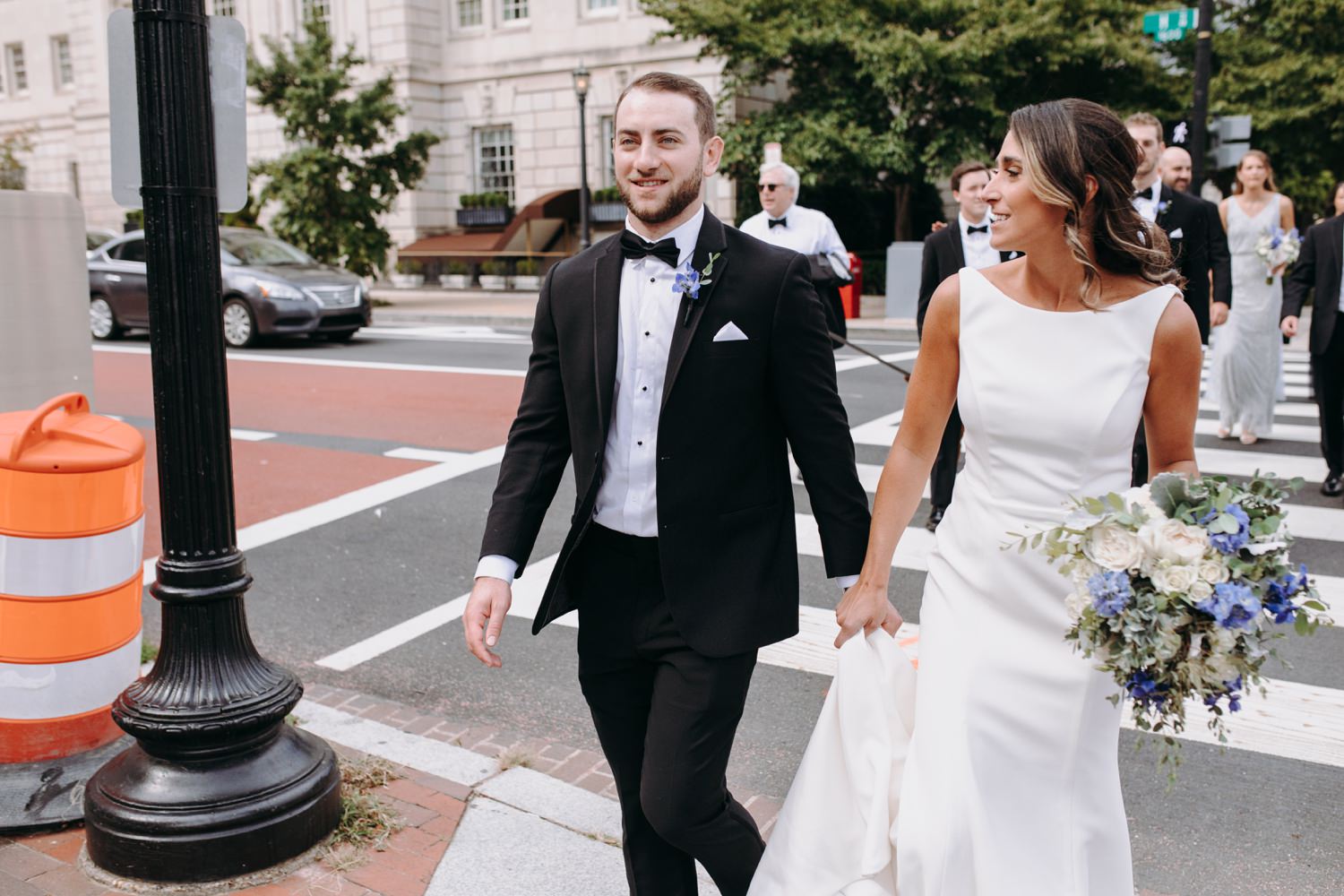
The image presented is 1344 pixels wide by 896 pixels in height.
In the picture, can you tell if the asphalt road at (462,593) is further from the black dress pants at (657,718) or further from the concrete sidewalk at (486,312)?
the concrete sidewalk at (486,312)

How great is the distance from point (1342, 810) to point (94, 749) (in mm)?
4097

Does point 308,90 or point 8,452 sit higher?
point 308,90

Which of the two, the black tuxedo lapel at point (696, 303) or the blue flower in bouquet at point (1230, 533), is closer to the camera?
the blue flower in bouquet at point (1230, 533)

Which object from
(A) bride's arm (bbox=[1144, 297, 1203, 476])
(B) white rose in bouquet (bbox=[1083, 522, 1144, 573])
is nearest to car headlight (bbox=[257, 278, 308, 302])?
(A) bride's arm (bbox=[1144, 297, 1203, 476])

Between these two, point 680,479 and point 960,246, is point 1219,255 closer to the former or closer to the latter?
point 960,246

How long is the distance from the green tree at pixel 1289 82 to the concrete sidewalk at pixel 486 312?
6.74m

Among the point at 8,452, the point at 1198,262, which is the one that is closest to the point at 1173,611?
the point at 8,452

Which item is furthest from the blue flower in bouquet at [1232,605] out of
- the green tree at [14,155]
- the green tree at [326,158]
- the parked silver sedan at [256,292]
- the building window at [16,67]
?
the building window at [16,67]

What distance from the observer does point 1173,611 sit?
7.10ft

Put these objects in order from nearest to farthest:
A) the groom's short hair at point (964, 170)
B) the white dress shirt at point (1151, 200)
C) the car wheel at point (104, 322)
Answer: the white dress shirt at point (1151, 200) < the groom's short hair at point (964, 170) < the car wheel at point (104, 322)

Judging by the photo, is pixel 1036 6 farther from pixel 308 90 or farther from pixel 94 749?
pixel 94 749

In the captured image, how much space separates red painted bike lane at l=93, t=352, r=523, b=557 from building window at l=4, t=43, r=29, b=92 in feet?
110

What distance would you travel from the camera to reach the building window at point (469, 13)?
33469 mm

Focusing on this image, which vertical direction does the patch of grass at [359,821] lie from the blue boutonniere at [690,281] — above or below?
below
